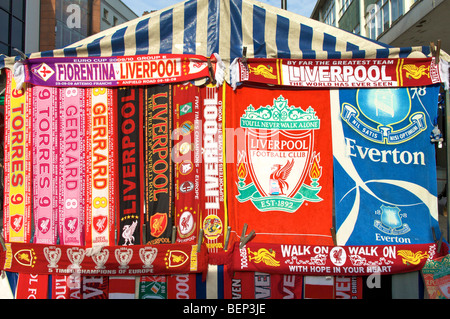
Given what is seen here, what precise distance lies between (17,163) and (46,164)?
36 centimetres

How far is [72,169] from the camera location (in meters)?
3.69

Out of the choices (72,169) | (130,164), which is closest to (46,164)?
(72,169)

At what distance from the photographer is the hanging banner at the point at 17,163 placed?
374cm

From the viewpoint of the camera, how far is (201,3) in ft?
12.3

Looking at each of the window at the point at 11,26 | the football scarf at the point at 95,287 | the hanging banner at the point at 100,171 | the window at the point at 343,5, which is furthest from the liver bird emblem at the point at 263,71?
the window at the point at 343,5

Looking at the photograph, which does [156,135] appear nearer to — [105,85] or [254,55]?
[105,85]

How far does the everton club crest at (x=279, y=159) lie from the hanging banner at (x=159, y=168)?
2.68ft

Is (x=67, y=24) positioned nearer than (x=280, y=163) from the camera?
No

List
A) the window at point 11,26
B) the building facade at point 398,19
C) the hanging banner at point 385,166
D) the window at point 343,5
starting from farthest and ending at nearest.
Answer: the window at point 343,5 < the window at point 11,26 < the building facade at point 398,19 < the hanging banner at point 385,166

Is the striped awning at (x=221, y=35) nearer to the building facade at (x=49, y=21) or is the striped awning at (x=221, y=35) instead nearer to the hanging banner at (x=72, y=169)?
the hanging banner at (x=72, y=169)

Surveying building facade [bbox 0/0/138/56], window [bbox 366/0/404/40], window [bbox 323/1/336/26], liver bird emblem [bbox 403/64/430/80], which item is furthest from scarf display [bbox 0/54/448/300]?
window [bbox 323/1/336/26]

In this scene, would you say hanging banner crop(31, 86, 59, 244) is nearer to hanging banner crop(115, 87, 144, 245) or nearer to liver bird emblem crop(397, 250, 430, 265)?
hanging banner crop(115, 87, 144, 245)

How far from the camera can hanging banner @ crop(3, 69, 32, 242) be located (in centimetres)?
374

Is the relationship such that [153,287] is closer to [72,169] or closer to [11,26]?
[72,169]
